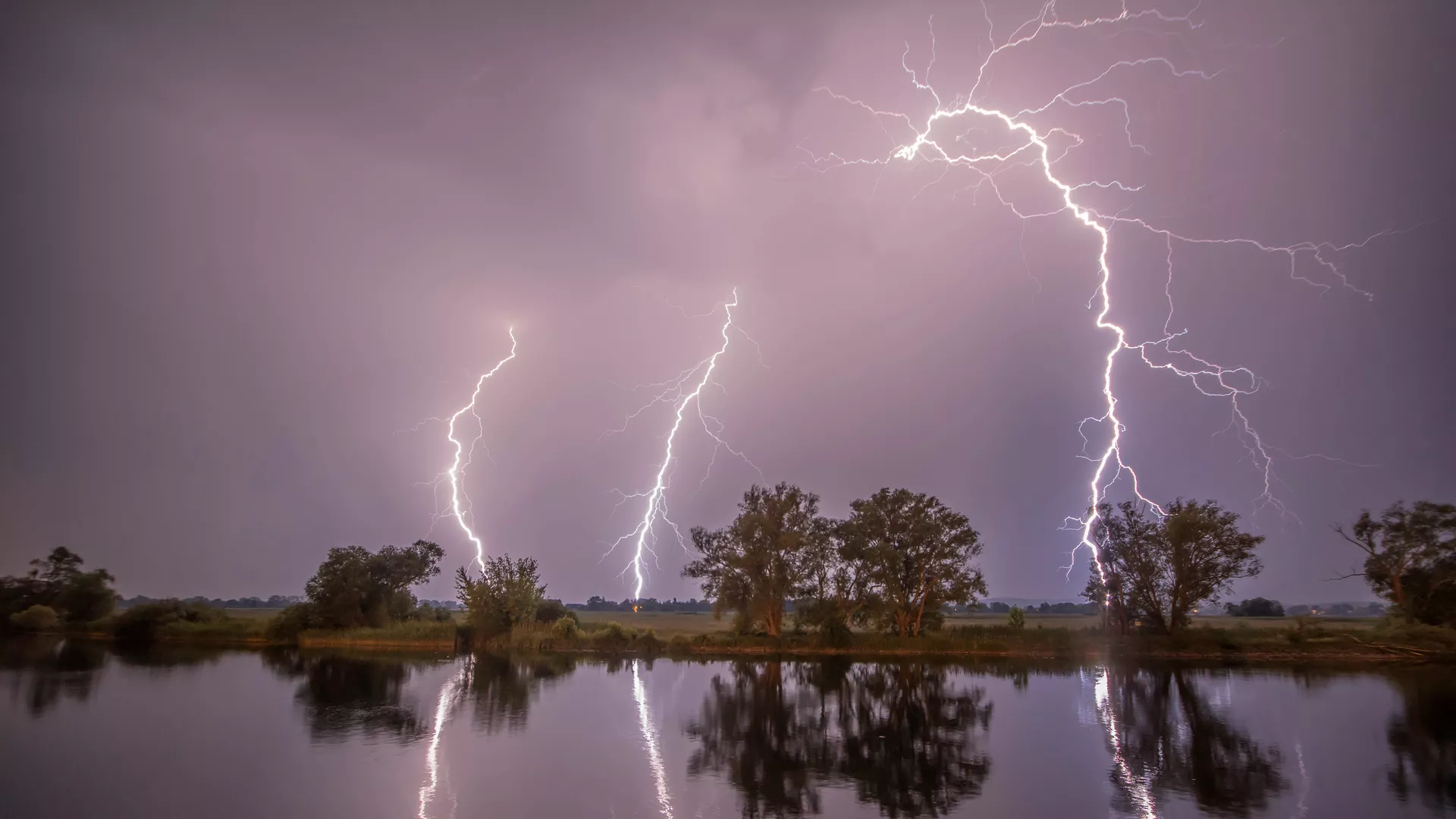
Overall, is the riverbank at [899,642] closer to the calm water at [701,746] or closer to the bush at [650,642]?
the bush at [650,642]

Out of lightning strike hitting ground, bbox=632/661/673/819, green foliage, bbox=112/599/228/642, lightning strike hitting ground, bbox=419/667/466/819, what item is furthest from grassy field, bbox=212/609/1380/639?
lightning strike hitting ground, bbox=632/661/673/819

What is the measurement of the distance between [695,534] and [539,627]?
10433 mm

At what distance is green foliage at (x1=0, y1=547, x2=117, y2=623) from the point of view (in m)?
42.4

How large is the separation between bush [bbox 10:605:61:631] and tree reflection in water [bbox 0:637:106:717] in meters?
6.49

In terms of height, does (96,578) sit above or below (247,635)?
above

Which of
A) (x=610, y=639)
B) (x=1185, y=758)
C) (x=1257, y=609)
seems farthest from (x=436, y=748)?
(x=1257, y=609)

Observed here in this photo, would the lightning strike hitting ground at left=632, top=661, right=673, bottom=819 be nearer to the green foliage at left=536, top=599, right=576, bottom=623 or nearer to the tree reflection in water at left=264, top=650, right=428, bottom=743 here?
the tree reflection in water at left=264, top=650, right=428, bottom=743

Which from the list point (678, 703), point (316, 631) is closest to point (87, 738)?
point (678, 703)

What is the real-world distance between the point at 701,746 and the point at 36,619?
49.5m

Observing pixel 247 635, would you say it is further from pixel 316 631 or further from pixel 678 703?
pixel 678 703

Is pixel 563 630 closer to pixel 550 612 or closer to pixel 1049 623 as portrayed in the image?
pixel 550 612

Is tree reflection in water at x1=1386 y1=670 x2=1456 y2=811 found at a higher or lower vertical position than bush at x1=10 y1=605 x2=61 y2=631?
lower

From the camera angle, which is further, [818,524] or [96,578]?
[96,578]

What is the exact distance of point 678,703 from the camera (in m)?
18.9
